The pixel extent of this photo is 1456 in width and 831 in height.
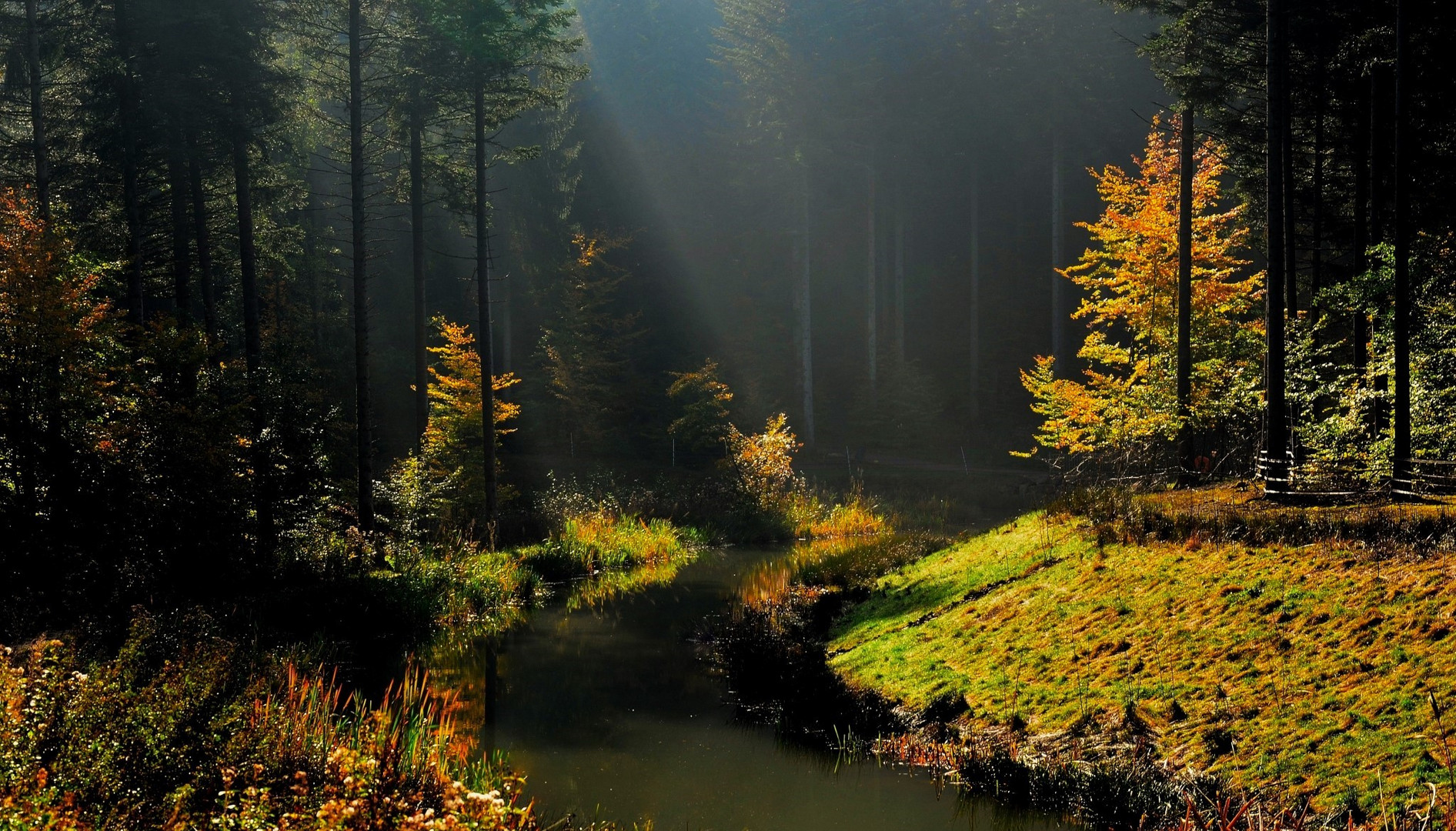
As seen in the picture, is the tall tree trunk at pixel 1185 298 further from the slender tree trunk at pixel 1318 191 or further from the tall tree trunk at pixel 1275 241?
the tall tree trunk at pixel 1275 241

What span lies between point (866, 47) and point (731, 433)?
66.2 feet

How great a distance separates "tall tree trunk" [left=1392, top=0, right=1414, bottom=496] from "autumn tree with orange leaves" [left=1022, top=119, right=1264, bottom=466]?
23.4ft

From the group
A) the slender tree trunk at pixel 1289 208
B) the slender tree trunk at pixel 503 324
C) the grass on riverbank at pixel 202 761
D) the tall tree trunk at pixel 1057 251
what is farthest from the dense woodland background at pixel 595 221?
the grass on riverbank at pixel 202 761

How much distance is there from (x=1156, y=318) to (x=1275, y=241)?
6.47 metres

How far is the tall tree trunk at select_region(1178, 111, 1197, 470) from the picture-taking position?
20047 millimetres

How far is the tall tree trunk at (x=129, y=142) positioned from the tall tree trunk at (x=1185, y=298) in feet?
71.0

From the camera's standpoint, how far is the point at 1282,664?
8.40m

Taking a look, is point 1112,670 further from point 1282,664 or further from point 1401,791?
point 1401,791

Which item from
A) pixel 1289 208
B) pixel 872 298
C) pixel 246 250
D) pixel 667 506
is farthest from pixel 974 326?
pixel 246 250

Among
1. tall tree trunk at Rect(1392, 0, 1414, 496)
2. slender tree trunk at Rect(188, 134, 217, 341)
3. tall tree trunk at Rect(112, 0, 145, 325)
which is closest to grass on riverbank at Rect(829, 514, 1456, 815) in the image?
tall tree trunk at Rect(1392, 0, 1414, 496)

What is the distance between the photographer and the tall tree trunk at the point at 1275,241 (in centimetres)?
1530

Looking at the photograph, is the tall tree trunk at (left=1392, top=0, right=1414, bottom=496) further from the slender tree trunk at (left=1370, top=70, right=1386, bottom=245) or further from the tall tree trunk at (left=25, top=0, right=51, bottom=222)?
the tall tree trunk at (left=25, top=0, right=51, bottom=222)

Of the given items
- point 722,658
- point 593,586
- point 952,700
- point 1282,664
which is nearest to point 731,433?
point 593,586

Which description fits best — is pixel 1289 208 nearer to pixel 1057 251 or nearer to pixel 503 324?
pixel 1057 251
